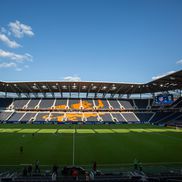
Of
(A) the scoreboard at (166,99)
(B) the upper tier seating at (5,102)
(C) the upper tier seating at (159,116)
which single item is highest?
(B) the upper tier seating at (5,102)

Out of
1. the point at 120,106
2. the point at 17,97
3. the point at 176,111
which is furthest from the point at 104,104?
the point at 17,97

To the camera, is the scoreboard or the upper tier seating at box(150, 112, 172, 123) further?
the upper tier seating at box(150, 112, 172, 123)

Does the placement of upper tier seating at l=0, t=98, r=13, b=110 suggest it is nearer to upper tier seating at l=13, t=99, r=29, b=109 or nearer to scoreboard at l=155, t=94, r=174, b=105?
upper tier seating at l=13, t=99, r=29, b=109

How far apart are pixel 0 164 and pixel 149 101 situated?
281ft

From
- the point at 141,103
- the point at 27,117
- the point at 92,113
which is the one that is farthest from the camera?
the point at 141,103

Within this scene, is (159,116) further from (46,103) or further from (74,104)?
(46,103)

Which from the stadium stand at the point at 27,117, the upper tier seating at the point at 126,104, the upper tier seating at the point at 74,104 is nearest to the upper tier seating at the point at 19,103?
the stadium stand at the point at 27,117

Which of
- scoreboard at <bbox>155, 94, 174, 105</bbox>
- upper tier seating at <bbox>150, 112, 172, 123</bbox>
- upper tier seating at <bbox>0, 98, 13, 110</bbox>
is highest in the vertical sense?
upper tier seating at <bbox>0, 98, 13, 110</bbox>

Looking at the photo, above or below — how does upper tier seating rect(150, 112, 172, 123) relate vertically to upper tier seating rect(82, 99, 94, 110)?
below

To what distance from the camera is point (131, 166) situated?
19141mm

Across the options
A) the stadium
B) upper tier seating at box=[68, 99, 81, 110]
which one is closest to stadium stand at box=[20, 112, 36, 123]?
the stadium

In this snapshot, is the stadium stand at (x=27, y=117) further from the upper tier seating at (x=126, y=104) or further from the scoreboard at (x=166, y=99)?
the scoreboard at (x=166, y=99)

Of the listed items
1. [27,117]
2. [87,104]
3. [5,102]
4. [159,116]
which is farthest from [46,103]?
[159,116]

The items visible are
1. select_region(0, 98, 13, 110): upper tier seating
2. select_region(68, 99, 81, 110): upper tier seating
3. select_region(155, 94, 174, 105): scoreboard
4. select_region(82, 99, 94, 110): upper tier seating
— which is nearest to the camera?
select_region(155, 94, 174, 105): scoreboard
